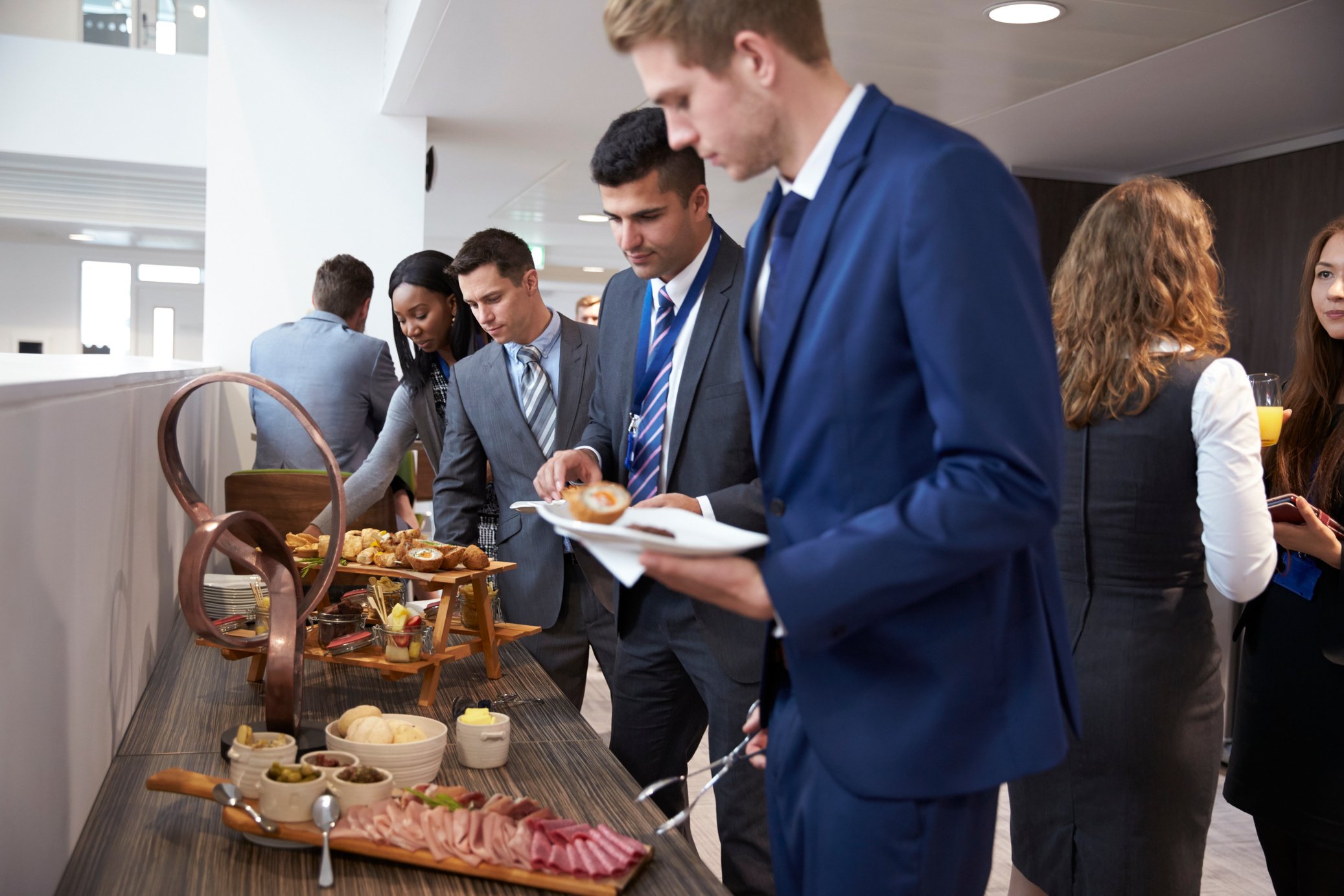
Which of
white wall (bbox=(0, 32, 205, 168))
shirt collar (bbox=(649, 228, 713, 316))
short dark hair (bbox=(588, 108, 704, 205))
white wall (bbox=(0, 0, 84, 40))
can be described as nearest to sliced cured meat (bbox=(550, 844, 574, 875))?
shirt collar (bbox=(649, 228, 713, 316))

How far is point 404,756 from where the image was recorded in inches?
53.6

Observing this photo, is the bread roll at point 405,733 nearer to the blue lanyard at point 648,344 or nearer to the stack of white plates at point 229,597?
the blue lanyard at point 648,344

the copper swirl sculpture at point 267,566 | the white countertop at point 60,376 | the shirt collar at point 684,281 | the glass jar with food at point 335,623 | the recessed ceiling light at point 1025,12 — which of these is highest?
the recessed ceiling light at point 1025,12

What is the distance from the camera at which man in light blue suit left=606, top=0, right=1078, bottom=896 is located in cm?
87

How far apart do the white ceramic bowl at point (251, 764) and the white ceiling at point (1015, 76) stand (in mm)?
2611

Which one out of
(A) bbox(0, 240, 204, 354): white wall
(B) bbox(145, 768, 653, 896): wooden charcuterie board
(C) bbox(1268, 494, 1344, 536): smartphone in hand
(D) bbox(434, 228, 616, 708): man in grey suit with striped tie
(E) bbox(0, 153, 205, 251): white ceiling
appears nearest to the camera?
(B) bbox(145, 768, 653, 896): wooden charcuterie board

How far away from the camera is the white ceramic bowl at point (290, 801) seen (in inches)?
47.1

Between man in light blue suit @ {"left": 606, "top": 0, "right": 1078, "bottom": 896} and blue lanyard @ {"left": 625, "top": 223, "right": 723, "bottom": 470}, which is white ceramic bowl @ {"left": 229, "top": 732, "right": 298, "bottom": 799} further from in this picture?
blue lanyard @ {"left": 625, "top": 223, "right": 723, "bottom": 470}

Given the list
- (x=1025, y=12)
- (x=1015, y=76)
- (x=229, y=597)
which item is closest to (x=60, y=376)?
(x=229, y=597)

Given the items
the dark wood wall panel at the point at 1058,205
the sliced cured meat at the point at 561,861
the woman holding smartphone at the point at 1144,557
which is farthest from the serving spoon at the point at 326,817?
the dark wood wall panel at the point at 1058,205

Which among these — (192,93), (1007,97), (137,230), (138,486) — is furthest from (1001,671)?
(137,230)

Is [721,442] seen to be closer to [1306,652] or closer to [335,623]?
[335,623]

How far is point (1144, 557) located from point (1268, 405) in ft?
1.59

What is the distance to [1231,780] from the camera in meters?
2.26
